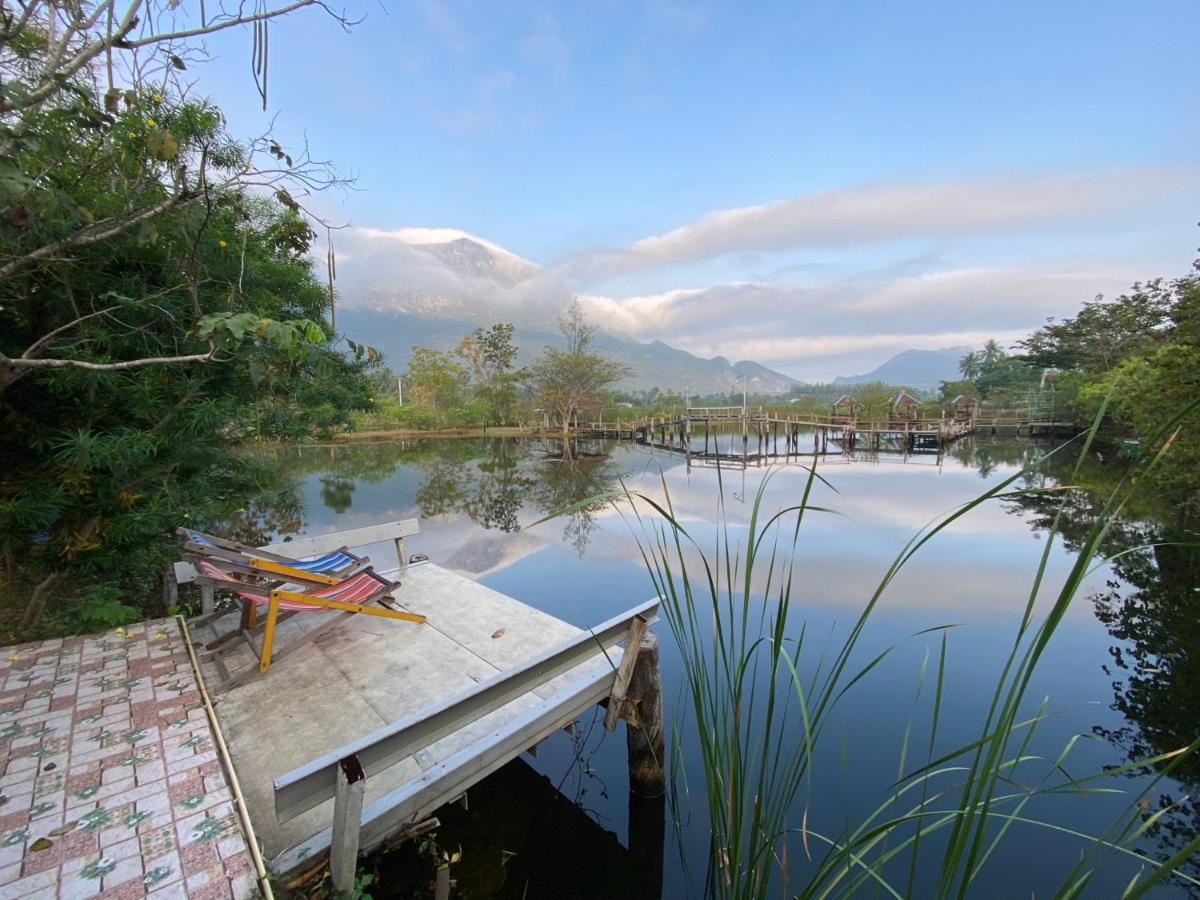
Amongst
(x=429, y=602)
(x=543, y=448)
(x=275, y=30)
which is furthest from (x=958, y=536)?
(x=543, y=448)

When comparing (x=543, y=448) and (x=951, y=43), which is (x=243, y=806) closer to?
(x=951, y=43)

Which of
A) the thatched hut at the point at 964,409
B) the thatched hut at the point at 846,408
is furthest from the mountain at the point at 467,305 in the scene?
the thatched hut at the point at 964,409

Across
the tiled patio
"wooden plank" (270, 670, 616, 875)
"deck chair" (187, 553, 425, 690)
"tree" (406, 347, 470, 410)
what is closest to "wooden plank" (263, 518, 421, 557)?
"deck chair" (187, 553, 425, 690)

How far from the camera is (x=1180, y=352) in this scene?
651 cm

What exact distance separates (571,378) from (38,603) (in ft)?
78.0

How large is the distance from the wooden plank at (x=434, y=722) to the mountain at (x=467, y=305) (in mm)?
115862

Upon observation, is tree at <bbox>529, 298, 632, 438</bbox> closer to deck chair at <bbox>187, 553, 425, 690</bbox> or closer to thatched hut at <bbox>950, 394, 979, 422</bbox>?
thatched hut at <bbox>950, 394, 979, 422</bbox>

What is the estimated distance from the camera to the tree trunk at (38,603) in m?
3.22

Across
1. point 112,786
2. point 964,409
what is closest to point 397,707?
point 112,786

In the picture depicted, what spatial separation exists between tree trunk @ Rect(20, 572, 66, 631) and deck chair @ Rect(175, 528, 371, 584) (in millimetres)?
907

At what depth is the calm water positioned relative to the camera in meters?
2.39

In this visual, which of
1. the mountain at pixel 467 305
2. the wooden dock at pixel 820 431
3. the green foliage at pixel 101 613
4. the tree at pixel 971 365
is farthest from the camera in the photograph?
the mountain at pixel 467 305

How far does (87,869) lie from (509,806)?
1.63 metres

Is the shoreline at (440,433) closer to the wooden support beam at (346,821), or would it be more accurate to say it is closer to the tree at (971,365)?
the wooden support beam at (346,821)
